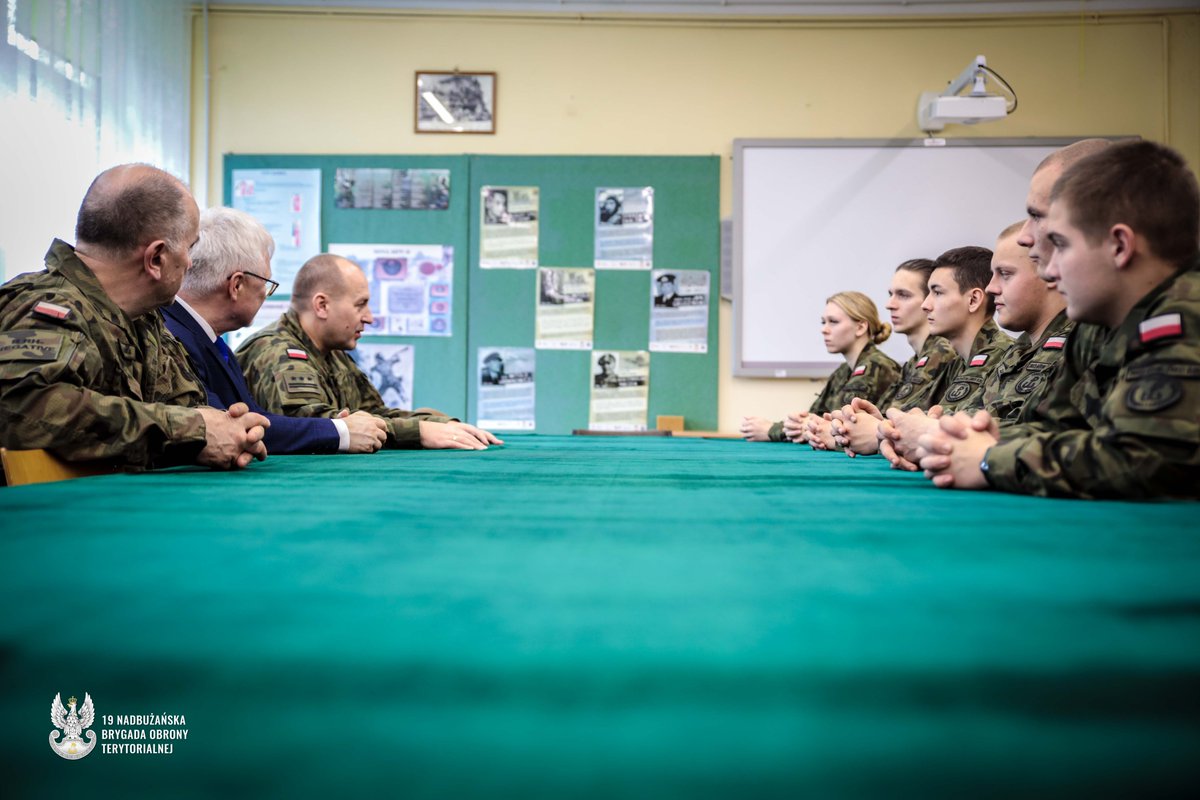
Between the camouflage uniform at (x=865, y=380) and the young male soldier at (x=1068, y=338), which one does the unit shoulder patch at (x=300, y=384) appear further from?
the camouflage uniform at (x=865, y=380)

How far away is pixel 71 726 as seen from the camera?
22.2 inches

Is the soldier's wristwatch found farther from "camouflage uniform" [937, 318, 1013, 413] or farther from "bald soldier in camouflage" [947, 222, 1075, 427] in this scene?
"camouflage uniform" [937, 318, 1013, 413]

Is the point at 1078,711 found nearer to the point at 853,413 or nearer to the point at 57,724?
the point at 57,724

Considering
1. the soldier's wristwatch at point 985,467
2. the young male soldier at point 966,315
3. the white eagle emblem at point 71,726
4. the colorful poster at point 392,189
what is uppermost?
the colorful poster at point 392,189

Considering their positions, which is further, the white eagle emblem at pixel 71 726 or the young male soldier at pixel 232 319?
the young male soldier at pixel 232 319

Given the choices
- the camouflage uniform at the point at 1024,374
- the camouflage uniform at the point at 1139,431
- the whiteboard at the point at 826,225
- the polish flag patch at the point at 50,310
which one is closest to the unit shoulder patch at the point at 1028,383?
the camouflage uniform at the point at 1024,374

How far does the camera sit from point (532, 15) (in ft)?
15.5

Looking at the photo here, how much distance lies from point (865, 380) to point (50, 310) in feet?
9.64

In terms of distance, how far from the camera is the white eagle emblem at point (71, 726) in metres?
0.55

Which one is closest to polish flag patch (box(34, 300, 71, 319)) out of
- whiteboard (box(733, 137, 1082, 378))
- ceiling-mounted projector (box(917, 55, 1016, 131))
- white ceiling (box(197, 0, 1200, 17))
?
whiteboard (box(733, 137, 1082, 378))

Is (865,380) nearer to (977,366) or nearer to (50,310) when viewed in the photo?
(977,366)

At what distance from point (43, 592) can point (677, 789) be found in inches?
20.7

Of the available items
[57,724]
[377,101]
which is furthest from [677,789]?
[377,101]

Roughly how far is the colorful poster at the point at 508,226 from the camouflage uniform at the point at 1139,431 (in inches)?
148
